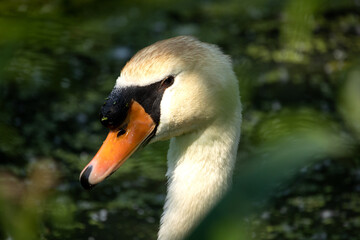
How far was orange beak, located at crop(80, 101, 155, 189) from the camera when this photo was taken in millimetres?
2318

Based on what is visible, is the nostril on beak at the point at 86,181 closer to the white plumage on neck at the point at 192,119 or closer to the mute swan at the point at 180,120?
the mute swan at the point at 180,120

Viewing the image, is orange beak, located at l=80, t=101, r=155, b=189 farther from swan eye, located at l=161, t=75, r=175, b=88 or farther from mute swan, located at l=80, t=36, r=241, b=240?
swan eye, located at l=161, t=75, r=175, b=88

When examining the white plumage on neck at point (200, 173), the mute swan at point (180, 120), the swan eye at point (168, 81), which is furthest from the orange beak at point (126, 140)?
the white plumage on neck at point (200, 173)

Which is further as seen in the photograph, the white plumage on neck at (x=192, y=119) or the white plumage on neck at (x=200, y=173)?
the white plumage on neck at (x=200, y=173)

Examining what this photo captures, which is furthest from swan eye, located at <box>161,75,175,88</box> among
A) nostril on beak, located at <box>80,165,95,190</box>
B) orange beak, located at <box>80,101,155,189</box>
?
nostril on beak, located at <box>80,165,95,190</box>

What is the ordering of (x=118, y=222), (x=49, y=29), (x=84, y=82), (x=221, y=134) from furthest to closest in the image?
(x=84, y=82)
(x=118, y=222)
(x=221, y=134)
(x=49, y=29)

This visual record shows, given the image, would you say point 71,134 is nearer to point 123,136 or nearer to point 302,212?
point 302,212

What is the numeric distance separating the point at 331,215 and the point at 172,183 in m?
2.16

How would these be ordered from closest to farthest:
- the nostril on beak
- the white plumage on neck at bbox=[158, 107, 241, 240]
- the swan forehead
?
the nostril on beak < the swan forehead < the white plumage on neck at bbox=[158, 107, 241, 240]

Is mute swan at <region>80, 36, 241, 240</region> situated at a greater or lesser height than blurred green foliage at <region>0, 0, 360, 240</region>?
greater

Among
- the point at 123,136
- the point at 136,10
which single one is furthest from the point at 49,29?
the point at 136,10

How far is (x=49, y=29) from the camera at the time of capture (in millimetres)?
1895

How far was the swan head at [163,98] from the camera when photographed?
7.63ft

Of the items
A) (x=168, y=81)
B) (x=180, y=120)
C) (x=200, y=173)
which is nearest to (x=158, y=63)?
(x=168, y=81)
